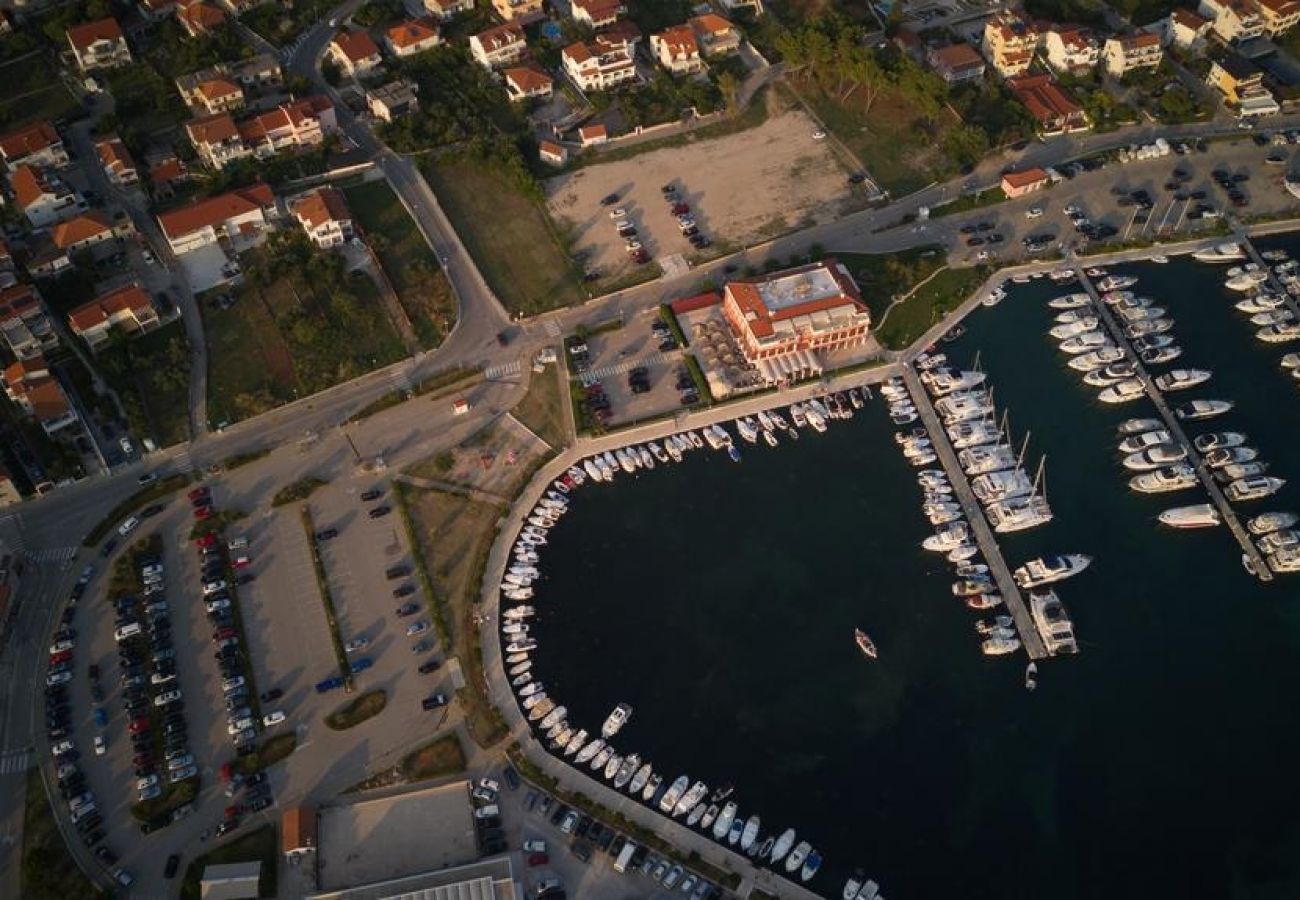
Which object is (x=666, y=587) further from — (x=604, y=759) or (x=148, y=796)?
(x=148, y=796)

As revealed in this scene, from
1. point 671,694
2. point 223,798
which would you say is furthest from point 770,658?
point 223,798

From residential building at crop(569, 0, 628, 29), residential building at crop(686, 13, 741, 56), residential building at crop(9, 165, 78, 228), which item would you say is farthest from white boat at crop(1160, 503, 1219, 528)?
residential building at crop(9, 165, 78, 228)

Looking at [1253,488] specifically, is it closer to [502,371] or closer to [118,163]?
[502,371]

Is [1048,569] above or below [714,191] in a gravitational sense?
below

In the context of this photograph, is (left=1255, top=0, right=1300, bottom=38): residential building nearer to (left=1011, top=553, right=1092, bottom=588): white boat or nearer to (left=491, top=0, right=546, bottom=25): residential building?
(left=1011, top=553, right=1092, bottom=588): white boat

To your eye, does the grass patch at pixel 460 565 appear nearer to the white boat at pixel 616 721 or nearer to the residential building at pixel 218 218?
the white boat at pixel 616 721

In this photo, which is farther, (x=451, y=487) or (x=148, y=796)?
(x=451, y=487)

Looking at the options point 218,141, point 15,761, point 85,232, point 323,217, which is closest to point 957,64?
point 323,217
